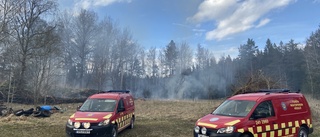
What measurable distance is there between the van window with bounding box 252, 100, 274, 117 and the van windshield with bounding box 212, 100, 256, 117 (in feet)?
0.60

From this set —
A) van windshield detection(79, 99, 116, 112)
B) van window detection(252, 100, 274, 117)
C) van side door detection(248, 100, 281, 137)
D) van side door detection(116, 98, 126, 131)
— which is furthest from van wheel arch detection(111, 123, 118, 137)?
van window detection(252, 100, 274, 117)

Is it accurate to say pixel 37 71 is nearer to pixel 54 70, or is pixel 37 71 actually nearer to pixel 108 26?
pixel 54 70

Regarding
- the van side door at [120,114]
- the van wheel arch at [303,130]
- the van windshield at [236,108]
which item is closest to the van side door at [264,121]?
the van windshield at [236,108]

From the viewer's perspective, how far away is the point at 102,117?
9008mm

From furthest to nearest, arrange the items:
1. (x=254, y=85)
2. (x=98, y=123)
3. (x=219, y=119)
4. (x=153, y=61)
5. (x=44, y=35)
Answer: (x=153, y=61)
(x=44, y=35)
(x=254, y=85)
(x=98, y=123)
(x=219, y=119)

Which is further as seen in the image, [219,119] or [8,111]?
[8,111]

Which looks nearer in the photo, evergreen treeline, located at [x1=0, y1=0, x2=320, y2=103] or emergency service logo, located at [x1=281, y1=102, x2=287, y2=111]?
emergency service logo, located at [x1=281, y1=102, x2=287, y2=111]

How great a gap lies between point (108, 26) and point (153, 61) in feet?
66.8

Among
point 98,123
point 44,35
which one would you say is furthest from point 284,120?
point 44,35

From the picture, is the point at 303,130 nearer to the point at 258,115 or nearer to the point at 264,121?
the point at 264,121

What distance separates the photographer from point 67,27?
41.0m

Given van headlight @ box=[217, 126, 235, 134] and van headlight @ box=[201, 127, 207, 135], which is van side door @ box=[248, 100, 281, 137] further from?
van headlight @ box=[201, 127, 207, 135]

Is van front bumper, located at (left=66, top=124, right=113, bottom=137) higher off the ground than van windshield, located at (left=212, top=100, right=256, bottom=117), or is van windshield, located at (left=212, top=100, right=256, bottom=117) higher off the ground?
van windshield, located at (left=212, top=100, right=256, bottom=117)

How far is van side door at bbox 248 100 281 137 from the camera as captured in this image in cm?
693
